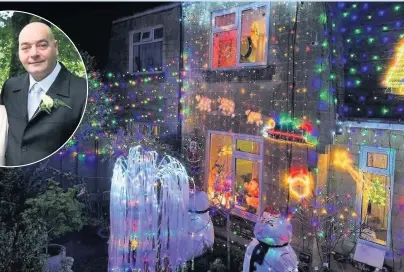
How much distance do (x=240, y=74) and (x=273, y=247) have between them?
400 cm

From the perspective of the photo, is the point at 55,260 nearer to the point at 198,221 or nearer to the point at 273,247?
the point at 198,221

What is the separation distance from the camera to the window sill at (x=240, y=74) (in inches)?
302

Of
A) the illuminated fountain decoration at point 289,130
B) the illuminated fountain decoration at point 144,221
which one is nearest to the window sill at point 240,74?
the illuminated fountain decoration at point 289,130

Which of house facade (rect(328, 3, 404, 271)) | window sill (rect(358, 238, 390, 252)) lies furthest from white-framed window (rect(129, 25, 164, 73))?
Result: window sill (rect(358, 238, 390, 252))

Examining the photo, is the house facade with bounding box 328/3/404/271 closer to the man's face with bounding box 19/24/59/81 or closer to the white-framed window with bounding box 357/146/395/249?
the white-framed window with bounding box 357/146/395/249

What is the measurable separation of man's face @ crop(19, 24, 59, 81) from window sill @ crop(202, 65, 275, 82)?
15.9 ft

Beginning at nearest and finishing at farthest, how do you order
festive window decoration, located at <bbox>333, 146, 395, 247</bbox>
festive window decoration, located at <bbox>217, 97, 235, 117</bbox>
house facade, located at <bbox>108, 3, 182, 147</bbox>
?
1. festive window decoration, located at <bbox>333, 146, 395, 247</bbox>
2. festive window decoration, located at <bbox>217, 97, 235, 117</bbox>
3. house facade, located at <bbox>108, 3, 182, 147</bbox>

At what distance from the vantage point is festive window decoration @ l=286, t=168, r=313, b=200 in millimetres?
6940

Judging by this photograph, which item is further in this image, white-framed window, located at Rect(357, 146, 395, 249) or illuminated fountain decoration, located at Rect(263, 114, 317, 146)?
illuminated fountain decoration, located at Rect(263, 114, 317, 146)

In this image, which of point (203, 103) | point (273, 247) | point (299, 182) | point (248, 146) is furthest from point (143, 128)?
point (273, 247)

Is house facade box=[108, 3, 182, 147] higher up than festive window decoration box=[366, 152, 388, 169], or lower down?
higher up

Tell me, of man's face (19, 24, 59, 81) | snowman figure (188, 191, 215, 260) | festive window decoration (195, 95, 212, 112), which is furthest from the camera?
festive window decoration (195, 95, 212, 112)

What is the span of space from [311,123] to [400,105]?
4.90ft

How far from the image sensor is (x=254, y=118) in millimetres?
7930
